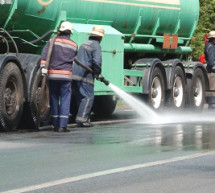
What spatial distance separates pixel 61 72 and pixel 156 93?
5312 millimetres

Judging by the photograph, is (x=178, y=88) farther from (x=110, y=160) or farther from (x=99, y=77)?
(x=110, y=160)

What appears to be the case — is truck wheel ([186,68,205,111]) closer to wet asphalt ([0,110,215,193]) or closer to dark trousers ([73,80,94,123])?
dark trousers ([73,80,94,123])

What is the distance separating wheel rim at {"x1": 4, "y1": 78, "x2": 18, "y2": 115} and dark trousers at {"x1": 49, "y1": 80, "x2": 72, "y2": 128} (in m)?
0.60

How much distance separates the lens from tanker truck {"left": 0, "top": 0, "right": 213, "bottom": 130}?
1539 centimetres

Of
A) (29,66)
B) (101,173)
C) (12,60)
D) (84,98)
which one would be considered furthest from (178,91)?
(101,173)

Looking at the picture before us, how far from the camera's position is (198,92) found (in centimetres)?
2283

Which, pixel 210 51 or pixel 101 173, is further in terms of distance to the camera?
pixel 210 51

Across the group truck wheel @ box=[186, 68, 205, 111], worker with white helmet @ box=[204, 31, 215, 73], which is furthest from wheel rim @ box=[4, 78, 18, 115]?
worker with white helmet @ box=[204, 31, 215, 73]

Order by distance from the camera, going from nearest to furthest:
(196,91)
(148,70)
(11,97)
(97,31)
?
(11,97), (97,31), (148,70), (196,91)

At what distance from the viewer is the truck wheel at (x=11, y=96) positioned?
48.5ft

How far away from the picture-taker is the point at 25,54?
1596cm

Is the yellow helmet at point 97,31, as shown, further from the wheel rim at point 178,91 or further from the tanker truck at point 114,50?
the wheel rim at point 178,91

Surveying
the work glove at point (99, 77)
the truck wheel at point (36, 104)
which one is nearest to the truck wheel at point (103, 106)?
the work glove at point (99, 77)

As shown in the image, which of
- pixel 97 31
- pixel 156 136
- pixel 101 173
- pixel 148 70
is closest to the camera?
pixel 101 173
